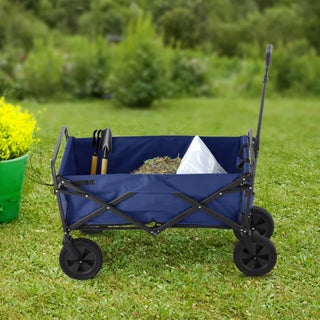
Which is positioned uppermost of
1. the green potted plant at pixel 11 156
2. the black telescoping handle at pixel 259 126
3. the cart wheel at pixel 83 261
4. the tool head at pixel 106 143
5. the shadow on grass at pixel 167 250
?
the black telescoping handle at pixel 259 126

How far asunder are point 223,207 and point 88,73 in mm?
7073

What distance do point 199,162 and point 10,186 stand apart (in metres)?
1.45

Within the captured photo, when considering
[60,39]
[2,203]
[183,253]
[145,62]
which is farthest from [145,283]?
[60,39]

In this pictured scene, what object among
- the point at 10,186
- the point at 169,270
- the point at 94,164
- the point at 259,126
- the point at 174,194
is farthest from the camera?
the point at 10,186

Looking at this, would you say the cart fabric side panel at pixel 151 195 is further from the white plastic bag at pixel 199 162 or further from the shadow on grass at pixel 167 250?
the shadow on grass at pixel 167 250

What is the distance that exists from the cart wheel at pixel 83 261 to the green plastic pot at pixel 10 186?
84 centimetres

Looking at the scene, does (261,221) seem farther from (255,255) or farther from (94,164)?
(94,164)

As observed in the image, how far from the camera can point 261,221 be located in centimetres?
322

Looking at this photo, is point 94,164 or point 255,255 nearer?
point 255,255

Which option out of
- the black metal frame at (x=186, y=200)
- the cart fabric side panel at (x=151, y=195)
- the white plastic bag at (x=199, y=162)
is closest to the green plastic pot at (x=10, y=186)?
the cart fabric side panel at (x=151, y=195)

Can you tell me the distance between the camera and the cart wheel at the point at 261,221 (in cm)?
319

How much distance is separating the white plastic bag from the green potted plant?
1.24m

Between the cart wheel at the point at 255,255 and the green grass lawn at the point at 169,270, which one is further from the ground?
the cart wheel at the point at 255,255

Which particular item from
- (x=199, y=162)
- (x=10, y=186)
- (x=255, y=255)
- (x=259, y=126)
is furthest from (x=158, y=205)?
(x=10, y=186)
